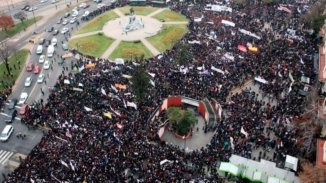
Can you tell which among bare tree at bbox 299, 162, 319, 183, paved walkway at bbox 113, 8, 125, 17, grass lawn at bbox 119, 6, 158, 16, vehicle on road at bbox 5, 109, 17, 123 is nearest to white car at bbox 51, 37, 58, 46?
paved walkway at bbox 113, 8, 125, 17

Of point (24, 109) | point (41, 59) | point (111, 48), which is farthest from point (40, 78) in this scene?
point (111, 48)

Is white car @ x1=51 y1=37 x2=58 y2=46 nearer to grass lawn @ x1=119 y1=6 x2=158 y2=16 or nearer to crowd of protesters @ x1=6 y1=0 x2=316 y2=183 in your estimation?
crowd of protesters @ x1=6 y1=0 x2=316 y2=183

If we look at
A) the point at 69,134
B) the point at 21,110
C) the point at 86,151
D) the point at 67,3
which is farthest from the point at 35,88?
the point at 67,3

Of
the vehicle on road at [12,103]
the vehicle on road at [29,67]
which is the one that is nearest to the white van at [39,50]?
the vehicle on road at [29,67]

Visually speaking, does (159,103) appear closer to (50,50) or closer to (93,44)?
(93,44)

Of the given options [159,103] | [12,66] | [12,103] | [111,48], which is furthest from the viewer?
[111,48]
